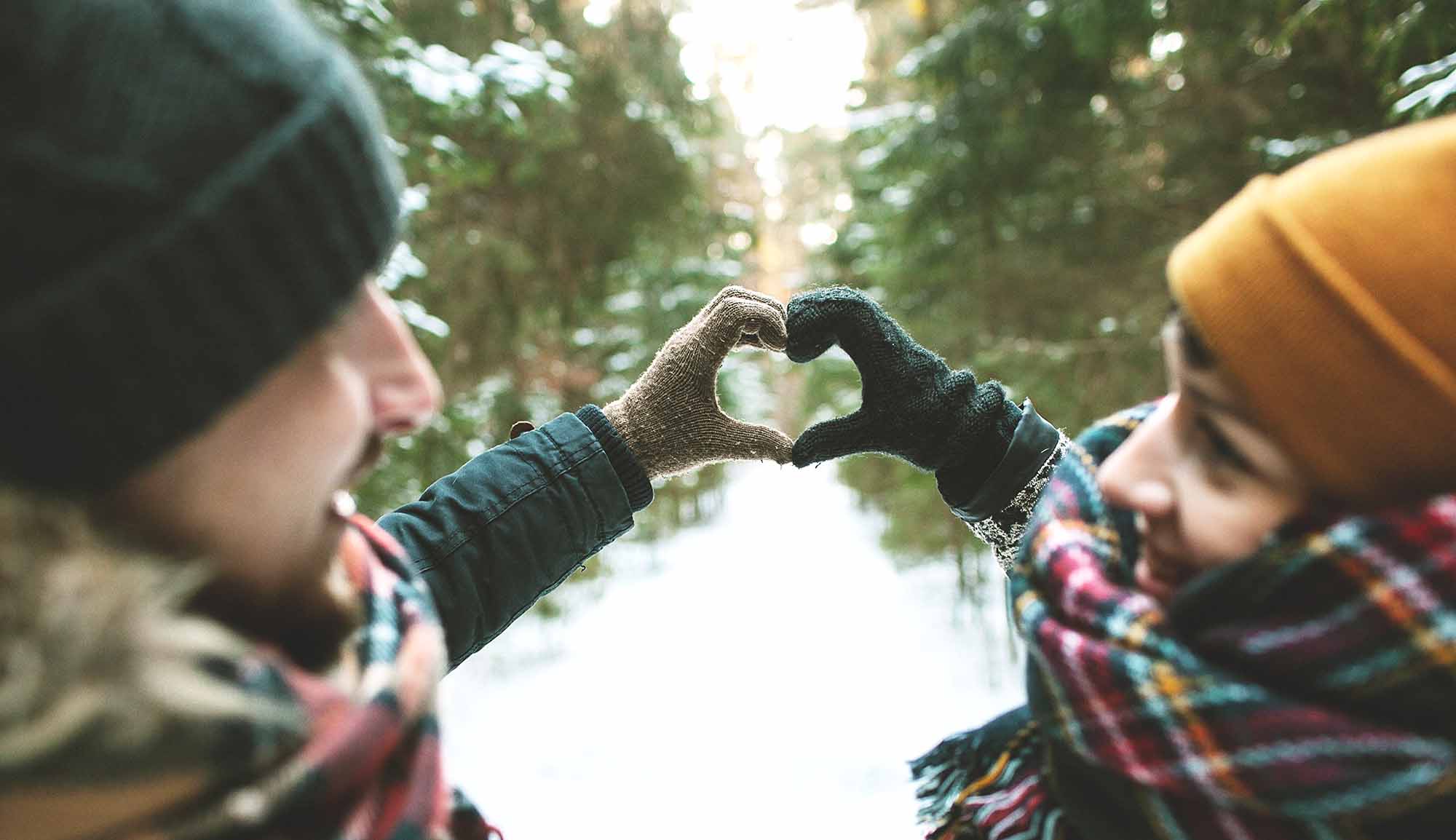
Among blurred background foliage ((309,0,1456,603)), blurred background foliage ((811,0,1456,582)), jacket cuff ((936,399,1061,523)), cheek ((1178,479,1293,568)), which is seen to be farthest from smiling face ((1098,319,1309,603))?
blurred background foliage ((811,0,1456,582))

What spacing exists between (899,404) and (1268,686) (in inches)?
30.6

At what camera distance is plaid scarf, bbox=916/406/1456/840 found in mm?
683

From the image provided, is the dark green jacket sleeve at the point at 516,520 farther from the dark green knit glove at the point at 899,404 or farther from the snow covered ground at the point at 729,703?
the snow covered ground at the point at 729,703

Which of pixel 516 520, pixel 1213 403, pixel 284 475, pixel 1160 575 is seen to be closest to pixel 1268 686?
pixel 1160 575

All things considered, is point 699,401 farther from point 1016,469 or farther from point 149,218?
point 149,218

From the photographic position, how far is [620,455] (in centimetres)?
150

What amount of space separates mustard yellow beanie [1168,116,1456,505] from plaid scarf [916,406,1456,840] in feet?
0.22

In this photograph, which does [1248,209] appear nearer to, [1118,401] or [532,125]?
[1118,401]

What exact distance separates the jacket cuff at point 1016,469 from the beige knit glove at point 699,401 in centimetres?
42

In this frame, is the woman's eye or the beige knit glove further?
the beige knit glove

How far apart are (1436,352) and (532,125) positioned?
4480 mm

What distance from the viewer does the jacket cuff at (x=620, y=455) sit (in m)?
1.50

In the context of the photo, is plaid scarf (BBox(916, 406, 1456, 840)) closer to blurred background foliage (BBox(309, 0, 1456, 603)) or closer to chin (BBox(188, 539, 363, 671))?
chin (BBox(188, 539, 363, 671))

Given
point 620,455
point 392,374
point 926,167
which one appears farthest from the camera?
point 926,167
